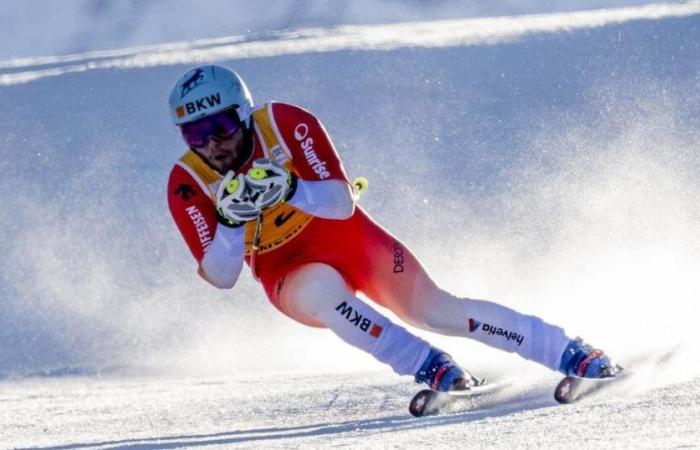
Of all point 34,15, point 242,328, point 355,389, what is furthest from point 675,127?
point 34,15

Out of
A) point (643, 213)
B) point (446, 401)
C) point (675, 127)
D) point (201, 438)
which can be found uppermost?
point (675, 127)

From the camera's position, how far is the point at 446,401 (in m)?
6.73

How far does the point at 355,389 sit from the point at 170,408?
1.08 m

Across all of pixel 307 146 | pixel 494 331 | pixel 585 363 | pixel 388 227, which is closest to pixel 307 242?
pixel 307 146

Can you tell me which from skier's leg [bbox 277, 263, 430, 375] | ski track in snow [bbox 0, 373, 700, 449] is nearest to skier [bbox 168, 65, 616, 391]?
skier's leg [bbox 277, 263, 430, 375]

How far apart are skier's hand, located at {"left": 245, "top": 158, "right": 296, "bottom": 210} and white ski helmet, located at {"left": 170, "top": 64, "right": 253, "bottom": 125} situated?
16.0 inches

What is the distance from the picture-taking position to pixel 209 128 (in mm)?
7098

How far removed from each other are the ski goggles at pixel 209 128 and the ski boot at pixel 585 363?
2053 mm

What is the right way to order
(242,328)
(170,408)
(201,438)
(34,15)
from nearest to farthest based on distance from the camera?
1. (201,438)
2. (170,408)
3. (242,328)
4. (34,15)

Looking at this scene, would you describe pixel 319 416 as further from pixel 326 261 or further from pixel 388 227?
pixel 388 227

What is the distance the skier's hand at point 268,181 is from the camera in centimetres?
681

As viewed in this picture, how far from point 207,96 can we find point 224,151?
0.98ft

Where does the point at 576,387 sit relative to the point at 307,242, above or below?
below

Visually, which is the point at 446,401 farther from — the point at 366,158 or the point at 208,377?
the point at 366,158
